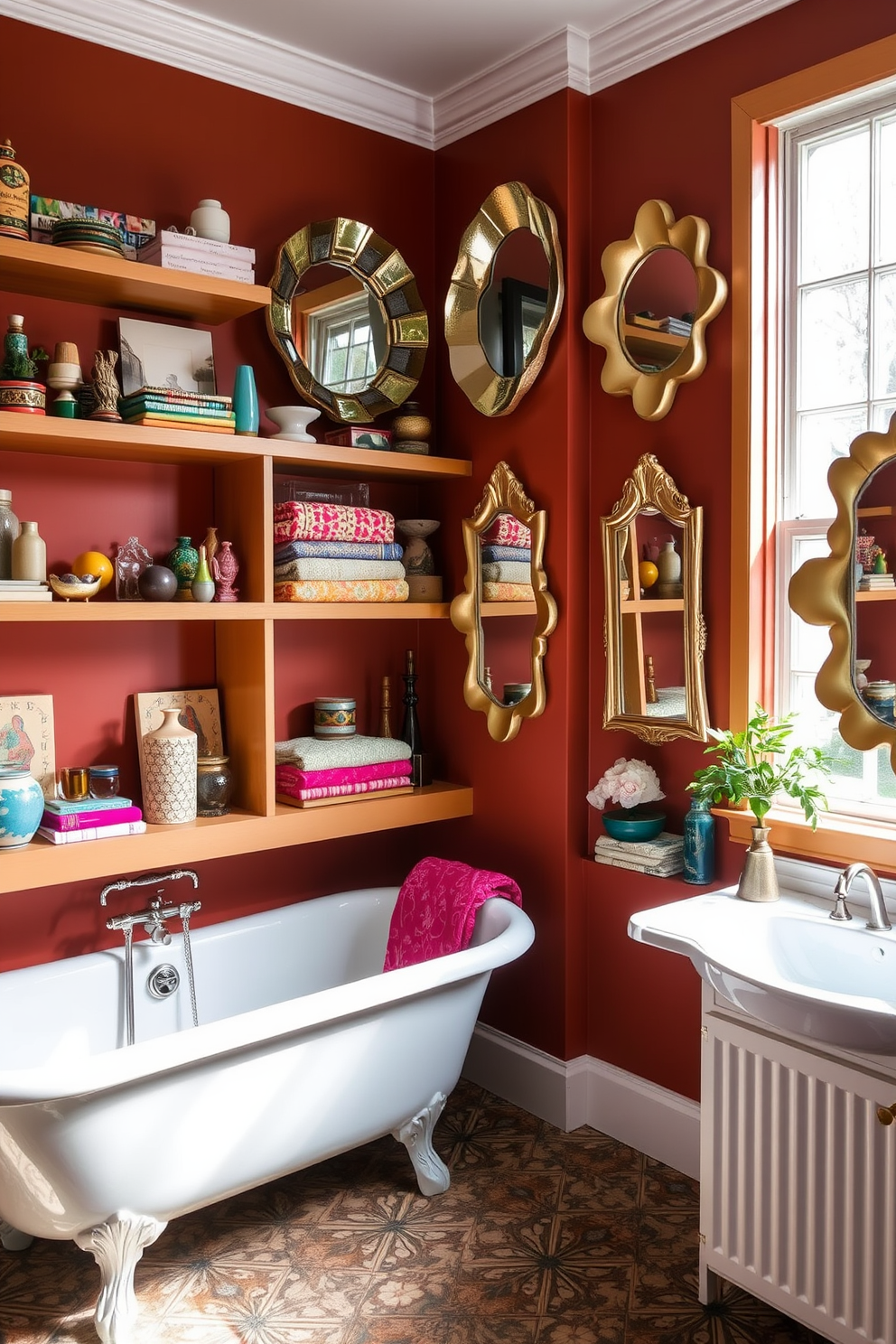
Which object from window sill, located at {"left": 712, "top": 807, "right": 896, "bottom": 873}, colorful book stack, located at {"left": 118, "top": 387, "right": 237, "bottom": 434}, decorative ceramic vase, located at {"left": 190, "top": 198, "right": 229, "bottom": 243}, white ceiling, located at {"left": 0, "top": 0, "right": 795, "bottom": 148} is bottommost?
window sill, located at {"left": 712, "top": 807, "right": 896, "bottom": 873}

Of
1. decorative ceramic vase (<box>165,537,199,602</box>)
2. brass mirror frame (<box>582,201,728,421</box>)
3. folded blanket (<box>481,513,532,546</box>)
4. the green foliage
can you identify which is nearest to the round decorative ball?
decorative ceramic vase (<box>165,537,199,602</box>)

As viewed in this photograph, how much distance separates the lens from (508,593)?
3232 mm

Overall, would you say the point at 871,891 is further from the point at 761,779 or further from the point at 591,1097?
the point at 591,1097

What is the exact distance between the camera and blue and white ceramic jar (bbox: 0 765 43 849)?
8.30ft

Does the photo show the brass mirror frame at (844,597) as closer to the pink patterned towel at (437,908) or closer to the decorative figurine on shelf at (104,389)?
the pink patterned towel at (437,908)

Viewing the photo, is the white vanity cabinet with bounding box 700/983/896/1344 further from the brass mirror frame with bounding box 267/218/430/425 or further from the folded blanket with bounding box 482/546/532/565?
the brass mirror frame with bounding box 267/218/430/425

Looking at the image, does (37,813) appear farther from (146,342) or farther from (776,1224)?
(776,1224)

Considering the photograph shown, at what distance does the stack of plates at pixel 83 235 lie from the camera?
258cm

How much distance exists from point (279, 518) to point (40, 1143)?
5.59ft

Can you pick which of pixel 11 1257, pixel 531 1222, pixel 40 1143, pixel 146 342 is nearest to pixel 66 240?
pixel 146 342

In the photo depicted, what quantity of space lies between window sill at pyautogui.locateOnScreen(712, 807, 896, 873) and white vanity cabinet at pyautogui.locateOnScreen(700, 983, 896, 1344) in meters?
0.49

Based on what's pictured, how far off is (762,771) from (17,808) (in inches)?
68.5

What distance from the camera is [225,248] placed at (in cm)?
281

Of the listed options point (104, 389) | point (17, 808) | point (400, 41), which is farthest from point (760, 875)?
point (400, 41)
